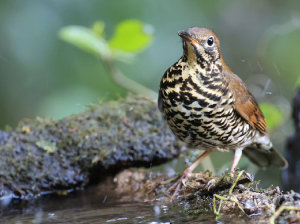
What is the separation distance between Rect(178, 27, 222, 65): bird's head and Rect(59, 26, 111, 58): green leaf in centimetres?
131

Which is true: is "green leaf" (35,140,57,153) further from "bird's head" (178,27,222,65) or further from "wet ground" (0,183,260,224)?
"bird's head" (178,27,222,65)

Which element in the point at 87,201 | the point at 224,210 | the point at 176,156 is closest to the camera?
the point at 224,210

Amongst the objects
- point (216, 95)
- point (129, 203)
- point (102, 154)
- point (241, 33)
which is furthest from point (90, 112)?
point (241, 33)

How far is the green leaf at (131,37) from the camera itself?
318cm

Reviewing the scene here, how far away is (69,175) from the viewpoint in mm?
3014

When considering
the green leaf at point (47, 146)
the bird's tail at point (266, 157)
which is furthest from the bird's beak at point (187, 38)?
the bird's tail at point (266, 157)

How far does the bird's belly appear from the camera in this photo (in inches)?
91.9

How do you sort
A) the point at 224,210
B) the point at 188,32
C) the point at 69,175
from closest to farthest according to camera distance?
the point at 224,210 → the point at 188,32 → the point at 69,175

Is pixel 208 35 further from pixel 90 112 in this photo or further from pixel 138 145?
pixel 90 112

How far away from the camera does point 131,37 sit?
3240mm

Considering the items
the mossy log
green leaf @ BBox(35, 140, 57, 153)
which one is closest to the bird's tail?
the mossy log

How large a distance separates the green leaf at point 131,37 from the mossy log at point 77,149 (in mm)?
710

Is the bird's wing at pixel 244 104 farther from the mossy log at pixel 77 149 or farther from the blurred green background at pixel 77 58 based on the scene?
the blurred green background at pixel 77 58

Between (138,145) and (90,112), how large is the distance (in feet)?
2.47
